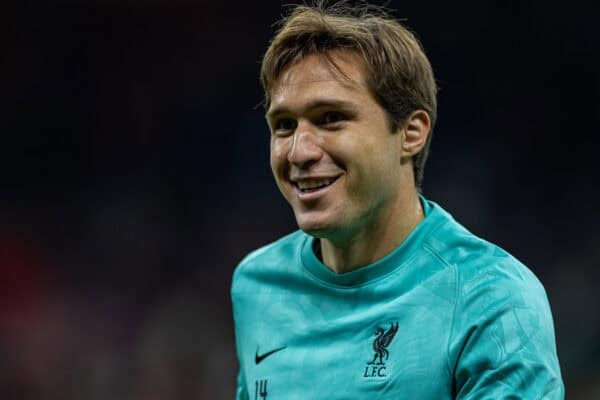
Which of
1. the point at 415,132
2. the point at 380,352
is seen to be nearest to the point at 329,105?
the point at 415,132

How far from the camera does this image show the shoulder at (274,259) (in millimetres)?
3670

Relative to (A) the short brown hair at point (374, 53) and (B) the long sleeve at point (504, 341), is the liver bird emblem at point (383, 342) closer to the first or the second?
(B) the long sleeve at point (504, 341)

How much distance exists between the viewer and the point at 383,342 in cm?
305

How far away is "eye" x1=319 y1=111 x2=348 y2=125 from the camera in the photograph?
3104 millimetres

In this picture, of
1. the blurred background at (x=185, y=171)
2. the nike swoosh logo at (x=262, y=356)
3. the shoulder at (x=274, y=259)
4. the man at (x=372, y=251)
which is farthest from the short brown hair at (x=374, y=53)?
the blurred background at (x=185, y=171)

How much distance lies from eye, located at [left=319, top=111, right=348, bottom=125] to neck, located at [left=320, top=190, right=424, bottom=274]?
1.16 feet

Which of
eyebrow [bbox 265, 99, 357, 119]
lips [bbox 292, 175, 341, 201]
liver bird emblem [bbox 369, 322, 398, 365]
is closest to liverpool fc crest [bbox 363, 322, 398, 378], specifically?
liver bird emblem [bbox 369, 322, 398, 365]

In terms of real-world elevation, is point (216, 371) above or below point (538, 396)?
below

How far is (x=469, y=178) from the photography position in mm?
7484

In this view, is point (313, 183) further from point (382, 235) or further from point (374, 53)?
point (374, 53)

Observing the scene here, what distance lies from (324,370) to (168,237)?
456cm

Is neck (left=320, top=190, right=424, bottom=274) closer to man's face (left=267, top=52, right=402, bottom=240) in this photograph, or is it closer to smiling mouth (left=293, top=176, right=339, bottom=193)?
man's face (left=267, top=52, right=402, bottom=240)

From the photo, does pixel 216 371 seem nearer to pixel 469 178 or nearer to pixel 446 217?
pixel 469 178

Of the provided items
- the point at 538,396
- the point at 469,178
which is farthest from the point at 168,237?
the point at 538,396
